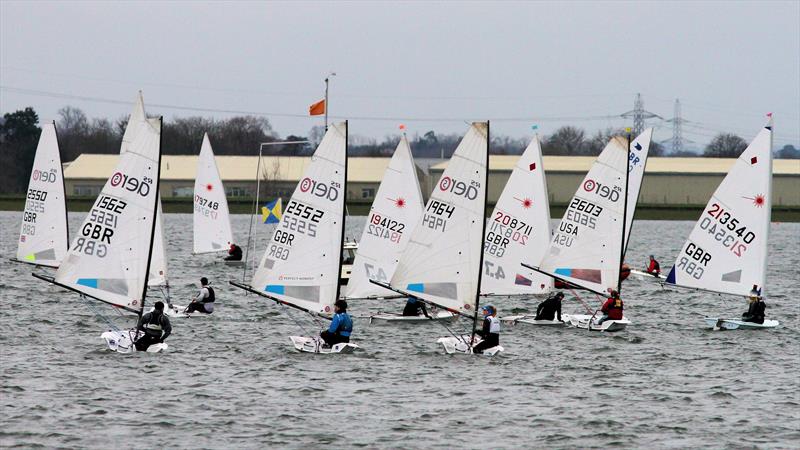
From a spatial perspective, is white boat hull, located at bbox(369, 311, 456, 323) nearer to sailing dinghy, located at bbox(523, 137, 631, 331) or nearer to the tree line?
sailing dinghy, located at bbox(523, 137, 631, 331)

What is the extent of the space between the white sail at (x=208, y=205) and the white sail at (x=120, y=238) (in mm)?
23031

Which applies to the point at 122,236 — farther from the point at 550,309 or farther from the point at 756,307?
the point at 756,307

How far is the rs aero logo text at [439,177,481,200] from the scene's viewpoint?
26.2 meters

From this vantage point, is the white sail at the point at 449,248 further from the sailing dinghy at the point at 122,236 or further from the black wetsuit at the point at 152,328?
the sailing dinghy at the point at 122,236

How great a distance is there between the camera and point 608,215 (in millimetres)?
33062

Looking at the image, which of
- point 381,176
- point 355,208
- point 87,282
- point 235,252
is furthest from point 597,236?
point 381,176

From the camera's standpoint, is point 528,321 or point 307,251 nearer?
point 307,251

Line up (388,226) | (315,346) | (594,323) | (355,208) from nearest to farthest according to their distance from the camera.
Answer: (315,346)
(594,323)
(388,226)
(355,208)

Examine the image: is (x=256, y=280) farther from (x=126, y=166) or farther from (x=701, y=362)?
(x=701, y=362)

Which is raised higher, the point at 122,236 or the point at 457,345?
the point at 122,236

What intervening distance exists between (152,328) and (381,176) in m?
89.3

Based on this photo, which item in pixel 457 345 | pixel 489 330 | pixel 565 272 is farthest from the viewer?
pixel 565 272

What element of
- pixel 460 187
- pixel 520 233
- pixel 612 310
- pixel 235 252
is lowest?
pixel 612 310

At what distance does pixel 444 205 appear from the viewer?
26453 millimetres
